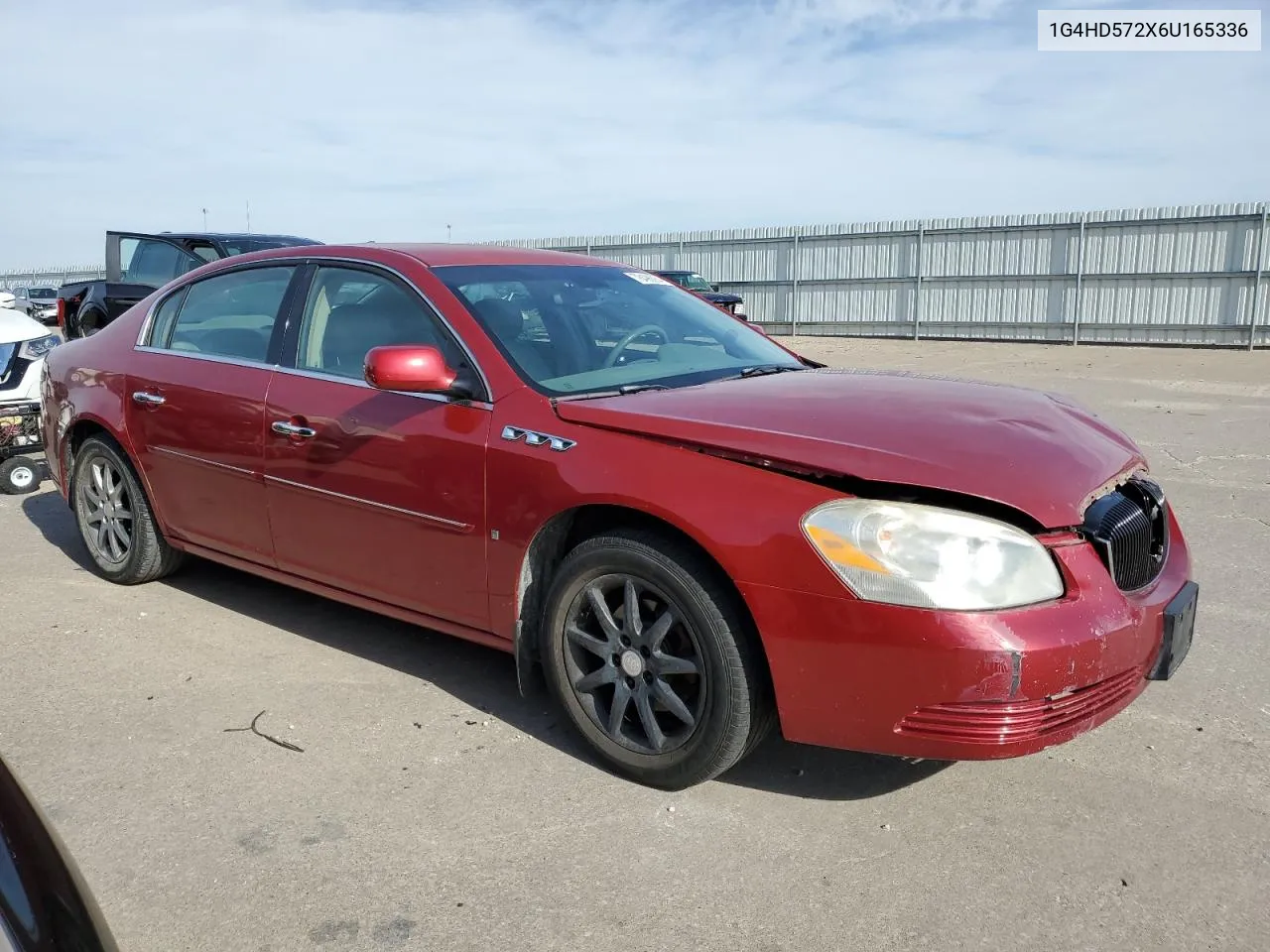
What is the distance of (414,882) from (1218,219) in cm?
2264

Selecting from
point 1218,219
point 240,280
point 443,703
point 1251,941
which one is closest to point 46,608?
point 240,280

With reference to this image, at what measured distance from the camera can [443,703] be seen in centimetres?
382

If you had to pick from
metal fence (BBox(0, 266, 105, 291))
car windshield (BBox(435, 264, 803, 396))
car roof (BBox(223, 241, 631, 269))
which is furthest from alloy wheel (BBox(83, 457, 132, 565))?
metal fence (BBox(0, 266, 105, 291))

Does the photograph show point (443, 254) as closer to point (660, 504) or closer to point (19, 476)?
point (660, 504)

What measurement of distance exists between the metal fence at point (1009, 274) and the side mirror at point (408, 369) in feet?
68.3

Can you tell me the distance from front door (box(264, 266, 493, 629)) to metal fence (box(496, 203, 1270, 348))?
20.2 m

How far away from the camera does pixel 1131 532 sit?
3.06 metres

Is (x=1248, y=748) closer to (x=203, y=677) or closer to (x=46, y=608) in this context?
(x=203, y=677)

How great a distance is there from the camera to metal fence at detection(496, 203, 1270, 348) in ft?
69.6

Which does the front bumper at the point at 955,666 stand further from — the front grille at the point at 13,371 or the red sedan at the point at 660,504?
the front grille at the point at 13,371

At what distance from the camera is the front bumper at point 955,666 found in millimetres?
2633

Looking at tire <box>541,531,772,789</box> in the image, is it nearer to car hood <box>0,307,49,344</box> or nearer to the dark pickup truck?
car hood <box>0,307,49,344</box>

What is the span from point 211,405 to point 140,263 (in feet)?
27.8

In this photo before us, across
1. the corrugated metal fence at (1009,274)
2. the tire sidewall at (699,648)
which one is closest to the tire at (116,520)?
the tire sidewall at (699,648)
